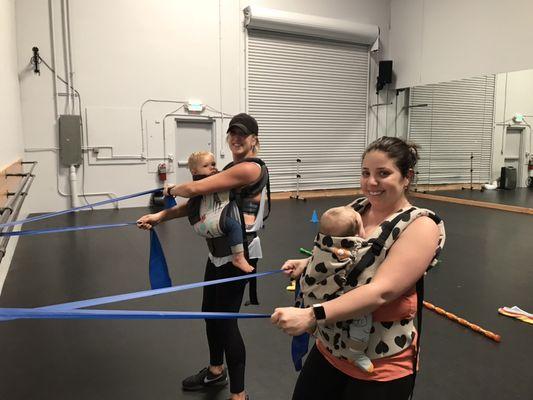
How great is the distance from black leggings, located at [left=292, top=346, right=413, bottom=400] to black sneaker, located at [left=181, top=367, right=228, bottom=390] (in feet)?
3.28

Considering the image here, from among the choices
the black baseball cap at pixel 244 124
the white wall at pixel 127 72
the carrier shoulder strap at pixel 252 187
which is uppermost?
the white wall at pixel 127 72

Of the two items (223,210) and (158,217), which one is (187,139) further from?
(223,210)

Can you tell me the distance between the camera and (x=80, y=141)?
25.8 ft

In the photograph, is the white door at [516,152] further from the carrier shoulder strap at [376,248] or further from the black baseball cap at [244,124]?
the carrier shoulder strap at [376,248]

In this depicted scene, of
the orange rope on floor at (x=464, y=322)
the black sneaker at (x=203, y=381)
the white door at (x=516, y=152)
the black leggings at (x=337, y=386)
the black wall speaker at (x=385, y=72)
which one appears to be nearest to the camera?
the black leggings at (x=337, y=386)

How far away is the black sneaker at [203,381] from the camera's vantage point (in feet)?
7.02

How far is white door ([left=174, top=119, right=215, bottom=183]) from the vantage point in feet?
29.5

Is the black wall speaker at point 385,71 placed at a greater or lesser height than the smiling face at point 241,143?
greater

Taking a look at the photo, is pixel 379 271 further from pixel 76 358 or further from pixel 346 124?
pixel 346 124

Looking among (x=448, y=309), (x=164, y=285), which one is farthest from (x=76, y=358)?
(x=448, y=309)

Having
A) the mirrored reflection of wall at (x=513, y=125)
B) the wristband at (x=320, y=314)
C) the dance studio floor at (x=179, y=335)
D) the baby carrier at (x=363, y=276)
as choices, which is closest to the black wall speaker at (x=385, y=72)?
the mirrored reflection of wall at (x=513, y=125)

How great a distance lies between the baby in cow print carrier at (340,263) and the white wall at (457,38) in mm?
8717

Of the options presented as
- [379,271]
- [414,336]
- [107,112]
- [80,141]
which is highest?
[107,112]

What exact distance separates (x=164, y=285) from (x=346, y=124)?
9469 millimetres
